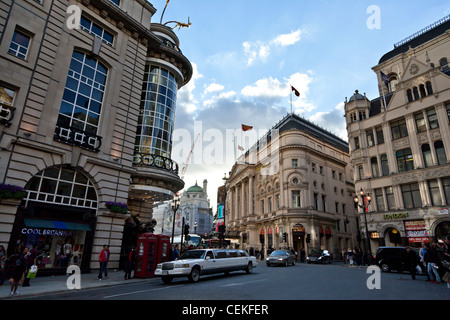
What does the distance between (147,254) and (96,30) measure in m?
17.3

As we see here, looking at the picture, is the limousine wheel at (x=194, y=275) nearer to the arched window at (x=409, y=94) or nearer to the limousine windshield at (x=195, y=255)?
the limousine windshield at (x=195, y=255)

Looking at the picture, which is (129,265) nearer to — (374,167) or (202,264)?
(202,264)

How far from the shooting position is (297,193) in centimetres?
4588

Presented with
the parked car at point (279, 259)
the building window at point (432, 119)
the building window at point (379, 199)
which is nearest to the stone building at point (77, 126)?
the parked car at point (279, 259)

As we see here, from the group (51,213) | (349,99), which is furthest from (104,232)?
(349,99)

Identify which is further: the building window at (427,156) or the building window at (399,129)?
the building window at (399,129)

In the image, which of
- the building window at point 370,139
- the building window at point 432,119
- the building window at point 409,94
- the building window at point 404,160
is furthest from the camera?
the building window at point 370,139

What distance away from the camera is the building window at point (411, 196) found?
29453 millimetres

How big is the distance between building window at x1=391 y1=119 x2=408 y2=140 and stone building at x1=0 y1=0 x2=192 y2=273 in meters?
28.1

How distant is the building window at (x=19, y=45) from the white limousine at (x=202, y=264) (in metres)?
15.0

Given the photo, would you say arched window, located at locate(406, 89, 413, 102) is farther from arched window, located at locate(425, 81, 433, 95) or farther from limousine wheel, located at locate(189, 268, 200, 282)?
limousine wheel, located at locate(189, 268, 200, 282)

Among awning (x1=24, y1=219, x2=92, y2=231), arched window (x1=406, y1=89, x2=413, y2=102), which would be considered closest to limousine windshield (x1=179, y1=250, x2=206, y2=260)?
awning (x1=24, y1=219, x2=92, y2=231)

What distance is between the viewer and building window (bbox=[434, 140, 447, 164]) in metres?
28.3

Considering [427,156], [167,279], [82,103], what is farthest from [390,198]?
[82,103]
